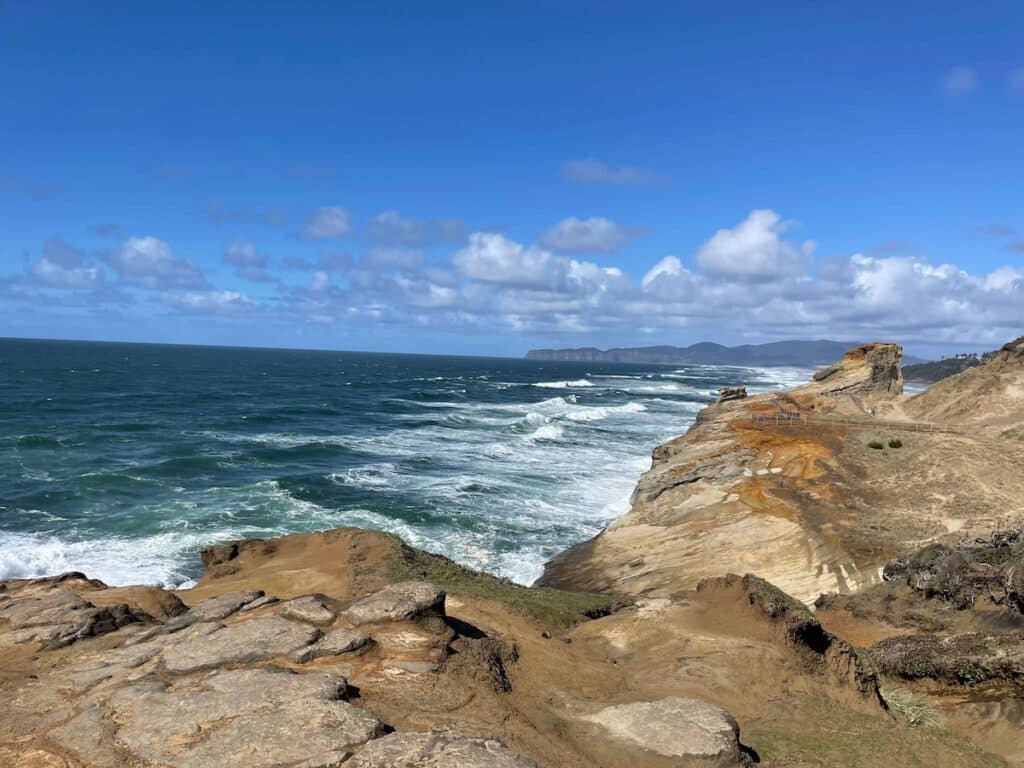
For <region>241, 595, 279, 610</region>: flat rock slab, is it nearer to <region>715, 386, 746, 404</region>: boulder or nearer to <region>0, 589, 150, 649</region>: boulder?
<region>0, 589, 150, 649</region>: boulder

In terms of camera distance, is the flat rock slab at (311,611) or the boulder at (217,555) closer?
the flat rock slab at (311,611)

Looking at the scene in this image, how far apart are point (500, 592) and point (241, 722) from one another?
6916 mm

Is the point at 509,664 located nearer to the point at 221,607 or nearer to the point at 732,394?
the point at 221,607

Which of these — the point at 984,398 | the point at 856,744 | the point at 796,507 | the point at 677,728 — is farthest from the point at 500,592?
the point at 984,398

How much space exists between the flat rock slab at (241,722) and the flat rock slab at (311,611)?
1384 mm

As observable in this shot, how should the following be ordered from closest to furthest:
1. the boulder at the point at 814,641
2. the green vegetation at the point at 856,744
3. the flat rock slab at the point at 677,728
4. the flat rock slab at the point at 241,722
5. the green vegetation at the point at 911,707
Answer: the flat rock slab at the point at 241,722
the flat rock slab at the point at 677,728
the green vegetation at the point at 856,744
the green vegetation at the point at 911,707
the boulder at the point at 814,641

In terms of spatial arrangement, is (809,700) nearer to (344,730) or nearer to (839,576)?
(344,730)

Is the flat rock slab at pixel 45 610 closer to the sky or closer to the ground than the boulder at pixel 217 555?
closer to the sky

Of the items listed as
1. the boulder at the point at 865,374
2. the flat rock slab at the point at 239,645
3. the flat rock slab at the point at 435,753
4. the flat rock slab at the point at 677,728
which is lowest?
the flat rock slab at the point at 677,728

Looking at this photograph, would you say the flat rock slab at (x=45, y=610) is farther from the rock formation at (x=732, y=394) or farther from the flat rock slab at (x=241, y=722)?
the rock formation at (x=732, y=394)

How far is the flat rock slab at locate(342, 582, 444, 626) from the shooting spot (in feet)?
27.1

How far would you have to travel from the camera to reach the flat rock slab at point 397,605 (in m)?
8.26

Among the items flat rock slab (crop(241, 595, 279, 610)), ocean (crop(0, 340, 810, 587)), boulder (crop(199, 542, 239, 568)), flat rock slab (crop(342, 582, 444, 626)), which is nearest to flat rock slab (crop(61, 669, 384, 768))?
flat rock slab (crop(342, 582, 444, 626))

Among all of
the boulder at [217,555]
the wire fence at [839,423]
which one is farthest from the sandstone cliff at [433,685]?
the wire fence at [839,423]
